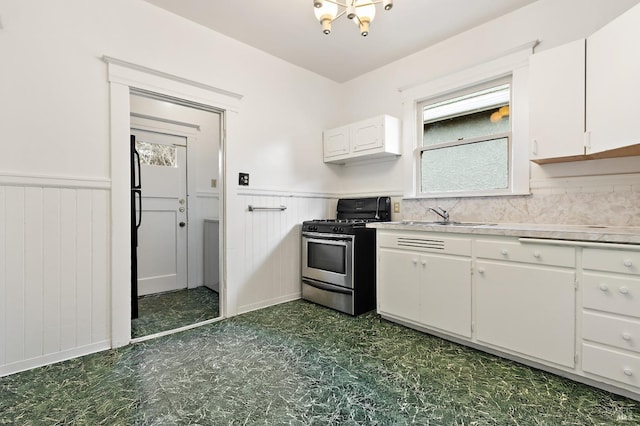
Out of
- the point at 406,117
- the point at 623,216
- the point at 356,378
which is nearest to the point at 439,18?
the point at 406,117

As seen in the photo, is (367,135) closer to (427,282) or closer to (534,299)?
(427,282)

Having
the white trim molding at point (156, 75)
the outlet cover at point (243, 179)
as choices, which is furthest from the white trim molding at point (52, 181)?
the outlet cover at point (243, 179)

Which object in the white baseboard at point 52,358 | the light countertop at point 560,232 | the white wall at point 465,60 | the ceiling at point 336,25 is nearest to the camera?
the light countertop at point 560,232

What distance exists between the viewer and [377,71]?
3.71 meters

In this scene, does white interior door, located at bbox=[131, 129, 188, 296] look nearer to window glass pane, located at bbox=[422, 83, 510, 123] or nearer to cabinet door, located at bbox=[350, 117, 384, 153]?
cabinet door, located at bbox=[350, 117, 384, 153]

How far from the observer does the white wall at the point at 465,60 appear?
2.28m

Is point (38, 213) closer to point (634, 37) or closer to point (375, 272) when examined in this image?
point (375, 272)

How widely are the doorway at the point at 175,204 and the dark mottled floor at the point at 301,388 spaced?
1.32m

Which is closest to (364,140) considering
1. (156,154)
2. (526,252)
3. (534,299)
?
(526,252)

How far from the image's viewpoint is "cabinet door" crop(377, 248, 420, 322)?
2.60 meters

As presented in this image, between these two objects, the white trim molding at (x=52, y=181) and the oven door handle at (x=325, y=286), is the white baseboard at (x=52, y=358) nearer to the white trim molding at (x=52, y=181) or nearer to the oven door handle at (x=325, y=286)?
the white trim molding at (x=52, y=181)

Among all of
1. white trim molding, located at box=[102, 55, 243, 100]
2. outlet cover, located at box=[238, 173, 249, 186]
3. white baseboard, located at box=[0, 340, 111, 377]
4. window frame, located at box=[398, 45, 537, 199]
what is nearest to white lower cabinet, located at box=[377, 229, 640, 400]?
window frame, located at box=[398, 45, 537, 199]

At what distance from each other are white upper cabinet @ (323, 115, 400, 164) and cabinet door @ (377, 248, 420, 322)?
119 centimetres

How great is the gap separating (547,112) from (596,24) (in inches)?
30.2
